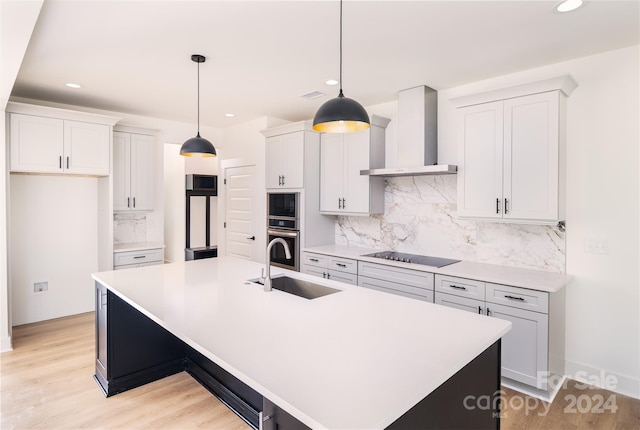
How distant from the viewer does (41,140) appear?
12.6ft

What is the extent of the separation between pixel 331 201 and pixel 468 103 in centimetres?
193

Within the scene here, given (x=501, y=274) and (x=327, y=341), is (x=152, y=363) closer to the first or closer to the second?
(x=327, y=341)

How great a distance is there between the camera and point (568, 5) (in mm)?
2143

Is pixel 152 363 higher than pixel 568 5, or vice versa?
pixel 568 5

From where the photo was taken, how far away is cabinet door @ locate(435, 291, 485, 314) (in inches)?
117

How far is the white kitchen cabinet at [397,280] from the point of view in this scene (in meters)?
3.29

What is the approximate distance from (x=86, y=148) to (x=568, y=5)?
462 cm

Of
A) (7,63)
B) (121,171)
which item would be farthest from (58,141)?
(7,63)

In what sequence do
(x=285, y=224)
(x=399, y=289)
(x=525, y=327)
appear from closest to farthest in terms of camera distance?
(x=525, y=327)
(x=399, y=289)
(x=285, y=224)

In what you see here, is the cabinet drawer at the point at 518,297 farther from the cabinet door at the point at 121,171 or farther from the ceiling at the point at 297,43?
the cabinet door at the point at 121,171

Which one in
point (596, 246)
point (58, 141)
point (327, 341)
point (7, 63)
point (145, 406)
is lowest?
point (145, 406)

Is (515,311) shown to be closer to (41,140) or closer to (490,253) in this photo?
(490,253)

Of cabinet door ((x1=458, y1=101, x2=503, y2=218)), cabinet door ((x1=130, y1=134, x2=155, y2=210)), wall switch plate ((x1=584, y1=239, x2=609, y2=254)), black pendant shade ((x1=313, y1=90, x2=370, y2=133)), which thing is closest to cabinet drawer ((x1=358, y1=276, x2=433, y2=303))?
cabinet door ((x1=458, y1=101, x2=503, y2=218))

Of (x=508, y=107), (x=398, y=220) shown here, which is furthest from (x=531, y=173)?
(x=398, y=220)
